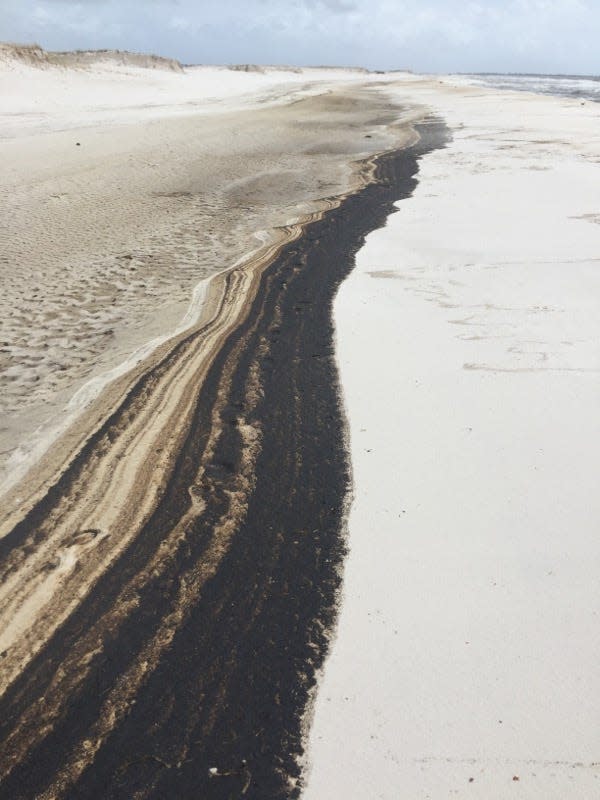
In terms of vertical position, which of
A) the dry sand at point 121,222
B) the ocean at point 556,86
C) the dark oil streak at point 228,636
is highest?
the ocean at point 556,86

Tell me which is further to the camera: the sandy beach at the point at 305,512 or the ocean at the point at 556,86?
the ocean at the point at 556,86

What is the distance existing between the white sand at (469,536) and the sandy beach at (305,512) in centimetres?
1

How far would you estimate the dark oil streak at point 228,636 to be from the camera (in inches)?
72.0

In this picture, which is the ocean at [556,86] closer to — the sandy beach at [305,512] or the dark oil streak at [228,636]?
the sandy beach at [305,512]

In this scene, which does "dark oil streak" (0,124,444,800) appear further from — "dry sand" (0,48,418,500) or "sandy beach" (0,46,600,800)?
"dry sand" (0,48,418,500)

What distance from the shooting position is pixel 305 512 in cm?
285

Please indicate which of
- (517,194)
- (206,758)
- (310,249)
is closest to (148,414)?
(206,758)

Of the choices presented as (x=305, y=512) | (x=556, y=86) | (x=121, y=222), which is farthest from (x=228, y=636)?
Result: (x=556, y=86)

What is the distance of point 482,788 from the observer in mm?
1733

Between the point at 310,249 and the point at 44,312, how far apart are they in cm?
266

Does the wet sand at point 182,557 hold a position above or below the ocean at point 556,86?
below

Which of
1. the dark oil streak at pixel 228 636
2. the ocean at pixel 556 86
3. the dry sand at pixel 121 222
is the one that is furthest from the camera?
the ocean at pixel 556 86

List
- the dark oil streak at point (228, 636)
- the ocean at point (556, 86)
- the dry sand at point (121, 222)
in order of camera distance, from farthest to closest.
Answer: the ocean at point (556, 86) → the dry sand at point (121, 222) → the dark oil streak at point (228, 636)

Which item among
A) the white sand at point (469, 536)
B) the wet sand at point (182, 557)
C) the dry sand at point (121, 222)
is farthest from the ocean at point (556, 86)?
the wet sand at point (182, 557)
